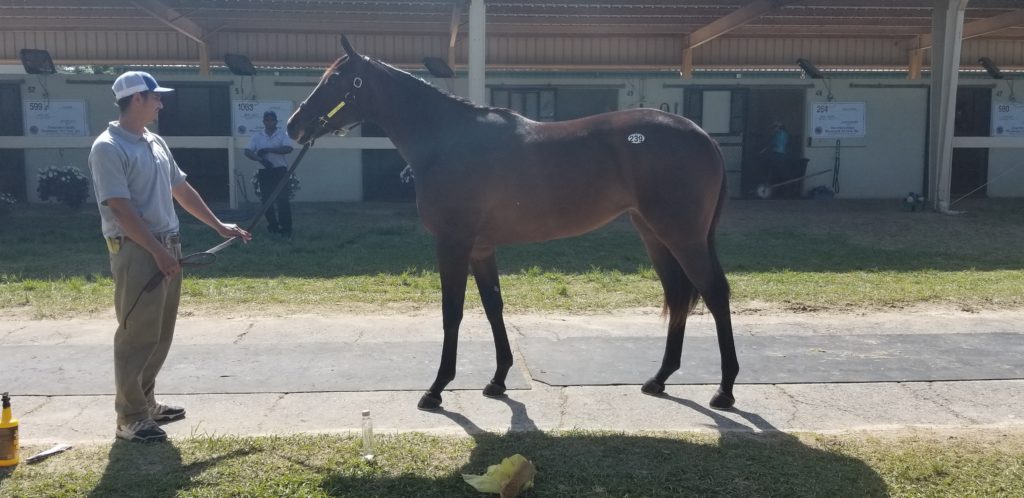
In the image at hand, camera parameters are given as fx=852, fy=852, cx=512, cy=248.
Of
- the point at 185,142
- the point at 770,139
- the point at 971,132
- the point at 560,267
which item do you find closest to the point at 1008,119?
the point at 971,132

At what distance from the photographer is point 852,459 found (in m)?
4.09

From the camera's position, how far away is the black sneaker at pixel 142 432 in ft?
14.2

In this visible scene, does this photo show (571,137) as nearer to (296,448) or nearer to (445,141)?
(445,141)

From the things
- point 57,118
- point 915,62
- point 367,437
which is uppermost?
point 915,62

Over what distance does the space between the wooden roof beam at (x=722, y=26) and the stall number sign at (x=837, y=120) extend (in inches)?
109

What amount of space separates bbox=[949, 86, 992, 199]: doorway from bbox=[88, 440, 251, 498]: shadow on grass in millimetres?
18096

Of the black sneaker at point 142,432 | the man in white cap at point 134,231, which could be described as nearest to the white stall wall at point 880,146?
the man in white cap at point 134,231

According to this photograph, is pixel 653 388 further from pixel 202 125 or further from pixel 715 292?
pixel 202 125

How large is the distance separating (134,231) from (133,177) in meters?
0.31

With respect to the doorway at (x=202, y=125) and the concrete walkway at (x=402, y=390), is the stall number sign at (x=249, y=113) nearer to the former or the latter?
the doorway at (x=202, y=125)

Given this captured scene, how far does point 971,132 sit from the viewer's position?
18812 mm

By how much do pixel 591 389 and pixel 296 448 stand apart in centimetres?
195

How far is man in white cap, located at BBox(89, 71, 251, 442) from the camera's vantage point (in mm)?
4168

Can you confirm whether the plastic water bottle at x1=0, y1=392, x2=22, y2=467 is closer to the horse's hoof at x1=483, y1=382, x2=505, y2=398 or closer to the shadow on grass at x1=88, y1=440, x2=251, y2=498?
the shadow on grass at x1=88, y1=440, x2=251, y2=498
